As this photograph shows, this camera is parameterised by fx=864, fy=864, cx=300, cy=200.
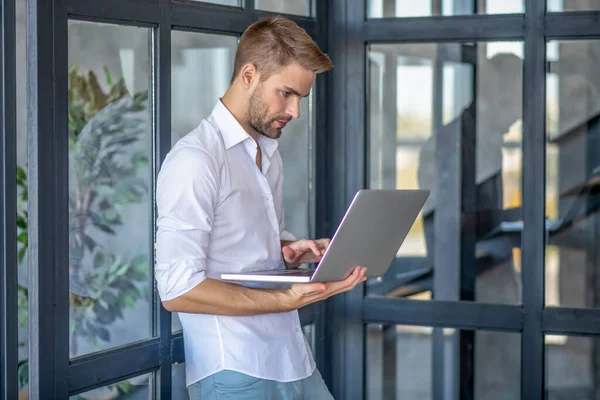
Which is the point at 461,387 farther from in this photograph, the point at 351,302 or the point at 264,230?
the point at 264,230

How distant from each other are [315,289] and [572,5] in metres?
1.57

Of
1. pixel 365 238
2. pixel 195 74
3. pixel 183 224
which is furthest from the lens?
pixel 195 74

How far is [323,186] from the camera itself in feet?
10.1

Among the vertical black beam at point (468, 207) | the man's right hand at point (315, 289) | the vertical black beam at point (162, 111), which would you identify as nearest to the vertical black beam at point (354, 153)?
the vertical black beam at point (468, 207)

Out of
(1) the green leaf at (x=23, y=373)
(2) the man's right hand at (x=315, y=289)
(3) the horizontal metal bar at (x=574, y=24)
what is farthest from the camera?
(1) the green leaf at (x=23, y=373)

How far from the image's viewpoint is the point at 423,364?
10.4 ft

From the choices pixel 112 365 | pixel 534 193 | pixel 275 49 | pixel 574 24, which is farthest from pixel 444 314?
pixel 275 49

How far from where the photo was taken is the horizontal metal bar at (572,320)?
116 inches

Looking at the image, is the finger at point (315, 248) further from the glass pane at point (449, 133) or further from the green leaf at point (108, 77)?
the glass pane at point (449, 133)

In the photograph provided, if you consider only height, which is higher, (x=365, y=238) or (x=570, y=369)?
(x=365, y=238)

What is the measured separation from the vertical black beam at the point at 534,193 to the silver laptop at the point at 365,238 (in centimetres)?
96

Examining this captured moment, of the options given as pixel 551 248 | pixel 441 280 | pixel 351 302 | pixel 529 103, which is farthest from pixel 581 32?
pixel 351 302

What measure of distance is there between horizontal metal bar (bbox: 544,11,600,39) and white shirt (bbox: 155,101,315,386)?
1277mm

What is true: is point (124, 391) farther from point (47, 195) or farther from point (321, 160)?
point (321, 160)
